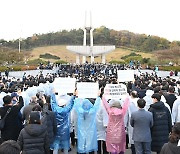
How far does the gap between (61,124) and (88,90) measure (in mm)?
899

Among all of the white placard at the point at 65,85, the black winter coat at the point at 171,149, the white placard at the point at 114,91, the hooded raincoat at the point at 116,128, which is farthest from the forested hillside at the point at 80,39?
the black winter coat at the point at 171,149

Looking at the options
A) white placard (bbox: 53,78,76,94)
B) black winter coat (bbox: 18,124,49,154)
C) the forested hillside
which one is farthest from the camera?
the forested hillside

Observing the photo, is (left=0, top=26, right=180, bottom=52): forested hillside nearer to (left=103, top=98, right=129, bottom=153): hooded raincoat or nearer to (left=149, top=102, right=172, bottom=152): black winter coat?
(left=149, top=102, right=172, bottom=152): black winter coat

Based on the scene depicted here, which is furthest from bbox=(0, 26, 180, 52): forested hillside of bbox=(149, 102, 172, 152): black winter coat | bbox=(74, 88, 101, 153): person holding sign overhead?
bbox=(74, 88, 101, 153): person holding sign overhead

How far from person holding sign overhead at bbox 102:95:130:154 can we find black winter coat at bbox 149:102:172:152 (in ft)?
2.00

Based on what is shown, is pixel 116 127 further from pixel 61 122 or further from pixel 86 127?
pixel 61 122

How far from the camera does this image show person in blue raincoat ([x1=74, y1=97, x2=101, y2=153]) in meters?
6.59

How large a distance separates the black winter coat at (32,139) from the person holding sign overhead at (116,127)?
7.05 ft

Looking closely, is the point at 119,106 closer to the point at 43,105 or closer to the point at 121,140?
the point at 121,140

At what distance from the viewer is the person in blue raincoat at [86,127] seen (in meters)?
6.59

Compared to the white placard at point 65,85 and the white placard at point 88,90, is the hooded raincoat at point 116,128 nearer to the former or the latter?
the white placard at point 88,90

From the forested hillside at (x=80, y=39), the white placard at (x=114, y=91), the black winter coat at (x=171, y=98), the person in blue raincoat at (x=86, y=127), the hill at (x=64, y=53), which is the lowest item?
the person in blue raincoat at (x=86, y=127)

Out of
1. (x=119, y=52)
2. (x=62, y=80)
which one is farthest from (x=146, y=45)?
(x=62, y=80)

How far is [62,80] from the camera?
23.3 ft
